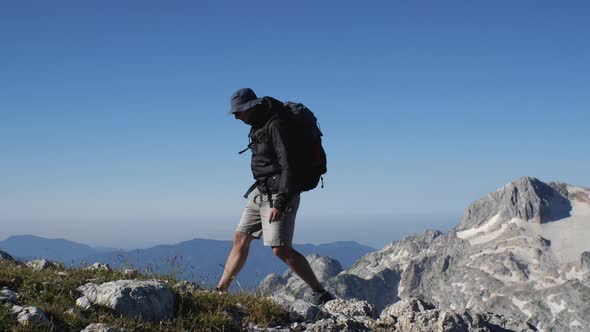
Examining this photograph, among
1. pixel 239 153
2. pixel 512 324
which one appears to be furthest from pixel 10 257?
pixel 512 324

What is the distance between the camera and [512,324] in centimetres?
923

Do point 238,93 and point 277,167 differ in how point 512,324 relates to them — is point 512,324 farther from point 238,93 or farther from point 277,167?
point 238,93

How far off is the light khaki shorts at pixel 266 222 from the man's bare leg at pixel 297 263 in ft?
0.42

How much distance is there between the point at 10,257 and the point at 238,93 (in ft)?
22.1

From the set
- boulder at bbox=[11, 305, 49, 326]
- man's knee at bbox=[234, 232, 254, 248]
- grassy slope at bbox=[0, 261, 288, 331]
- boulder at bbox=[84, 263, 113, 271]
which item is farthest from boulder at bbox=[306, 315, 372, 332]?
boulder at bbox=[84, 263, 113, 271]

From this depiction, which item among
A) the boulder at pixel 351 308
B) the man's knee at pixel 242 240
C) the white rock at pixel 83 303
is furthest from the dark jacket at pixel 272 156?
the white rock at pixel 83 303

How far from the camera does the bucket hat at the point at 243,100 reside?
9.83m

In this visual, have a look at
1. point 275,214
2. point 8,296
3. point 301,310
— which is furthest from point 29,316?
point 275,214

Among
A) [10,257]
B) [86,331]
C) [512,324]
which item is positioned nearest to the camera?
[86,331]

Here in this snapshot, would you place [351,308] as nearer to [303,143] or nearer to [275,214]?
[275,214]

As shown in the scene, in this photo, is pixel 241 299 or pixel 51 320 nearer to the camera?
pixel 51 320

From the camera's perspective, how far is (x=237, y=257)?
34.2 feet

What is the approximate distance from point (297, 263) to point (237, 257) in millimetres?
1315

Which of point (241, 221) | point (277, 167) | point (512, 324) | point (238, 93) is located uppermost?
point (238, 93)
